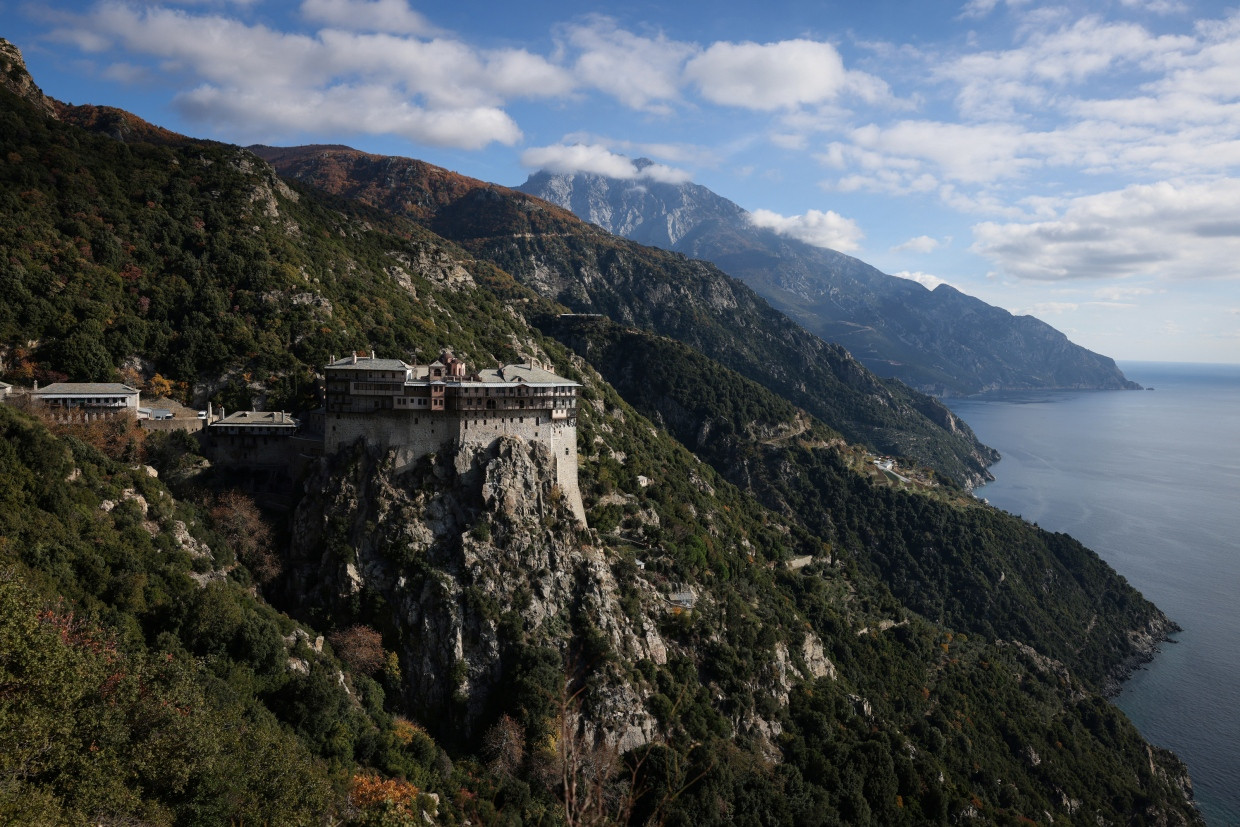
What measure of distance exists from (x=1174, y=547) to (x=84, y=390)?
469 ft

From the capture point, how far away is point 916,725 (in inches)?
2504

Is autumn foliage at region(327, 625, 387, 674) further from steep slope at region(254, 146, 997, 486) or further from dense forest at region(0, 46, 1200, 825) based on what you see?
steep slope at region(254, 146, 997, 486)

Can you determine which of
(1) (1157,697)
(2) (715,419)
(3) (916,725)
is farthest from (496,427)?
(1) (1157,697)

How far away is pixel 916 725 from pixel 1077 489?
112 meters

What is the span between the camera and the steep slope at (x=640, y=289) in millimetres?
157000

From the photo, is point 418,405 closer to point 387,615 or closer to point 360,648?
point 387,615

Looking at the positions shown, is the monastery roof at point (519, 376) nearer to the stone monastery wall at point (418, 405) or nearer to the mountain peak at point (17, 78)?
the stone monastery wall at point (418, 405)

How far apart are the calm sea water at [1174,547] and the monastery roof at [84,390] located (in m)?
92.1

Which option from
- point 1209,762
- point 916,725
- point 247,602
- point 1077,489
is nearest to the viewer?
point 247,602

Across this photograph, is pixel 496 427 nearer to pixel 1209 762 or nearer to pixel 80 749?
pixel 80 749

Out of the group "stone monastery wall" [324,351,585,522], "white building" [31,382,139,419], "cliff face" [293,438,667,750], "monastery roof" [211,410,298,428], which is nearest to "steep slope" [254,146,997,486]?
"monastery roof" [211,410,298,428]

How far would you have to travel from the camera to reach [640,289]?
16700cm

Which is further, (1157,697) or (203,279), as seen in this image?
(1157,697)

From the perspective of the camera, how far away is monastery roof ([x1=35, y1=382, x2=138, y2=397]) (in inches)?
1768
